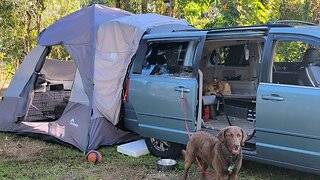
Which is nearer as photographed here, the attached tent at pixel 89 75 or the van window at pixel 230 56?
the attached tent at pixel 89 75

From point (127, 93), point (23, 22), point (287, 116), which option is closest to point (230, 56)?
point (127, 93)

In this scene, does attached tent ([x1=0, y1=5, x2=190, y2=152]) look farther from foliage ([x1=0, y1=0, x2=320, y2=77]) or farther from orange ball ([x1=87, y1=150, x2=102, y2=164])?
foliage ([x1=0, y1=0, x2=320, y2=77])

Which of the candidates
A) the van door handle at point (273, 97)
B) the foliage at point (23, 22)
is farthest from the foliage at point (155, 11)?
the van door handle at point (273, 97)

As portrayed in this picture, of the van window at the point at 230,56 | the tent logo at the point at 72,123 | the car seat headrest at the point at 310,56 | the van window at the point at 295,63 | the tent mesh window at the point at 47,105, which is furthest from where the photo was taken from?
the tent mesh window at the point at 47,105

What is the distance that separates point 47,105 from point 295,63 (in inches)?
212

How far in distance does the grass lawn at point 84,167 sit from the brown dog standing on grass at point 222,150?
0.71 m

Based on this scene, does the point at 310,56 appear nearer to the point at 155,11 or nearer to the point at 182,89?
the point at 182,89

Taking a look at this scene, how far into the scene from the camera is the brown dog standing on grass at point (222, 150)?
13.2 feet

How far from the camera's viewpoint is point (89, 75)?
6.56 m

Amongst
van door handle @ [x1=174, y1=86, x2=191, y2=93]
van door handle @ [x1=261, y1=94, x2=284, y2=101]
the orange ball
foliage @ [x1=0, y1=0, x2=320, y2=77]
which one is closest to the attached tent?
the orange ball

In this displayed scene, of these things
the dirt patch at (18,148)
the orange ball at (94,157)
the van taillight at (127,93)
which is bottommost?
the dirt patch at (18,148)

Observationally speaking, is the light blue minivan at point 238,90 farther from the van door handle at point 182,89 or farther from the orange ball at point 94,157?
the orange ball at point 94,157

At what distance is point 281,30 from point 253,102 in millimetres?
1564

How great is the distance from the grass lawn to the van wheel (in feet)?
0.40
